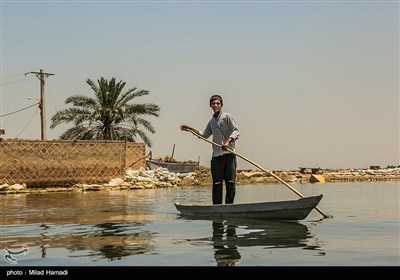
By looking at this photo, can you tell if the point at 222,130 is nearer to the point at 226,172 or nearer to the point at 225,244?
the point at 226,172

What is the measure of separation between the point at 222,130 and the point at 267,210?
1.96 meters

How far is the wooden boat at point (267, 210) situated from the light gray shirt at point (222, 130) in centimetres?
112

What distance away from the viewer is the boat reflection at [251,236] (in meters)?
5.18

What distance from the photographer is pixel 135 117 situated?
33.4m

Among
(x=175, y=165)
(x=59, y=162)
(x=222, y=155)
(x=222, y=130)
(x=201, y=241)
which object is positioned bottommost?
(x=201, y=241)

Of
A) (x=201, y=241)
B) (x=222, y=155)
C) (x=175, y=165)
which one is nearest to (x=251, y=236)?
(x=201, y=241)

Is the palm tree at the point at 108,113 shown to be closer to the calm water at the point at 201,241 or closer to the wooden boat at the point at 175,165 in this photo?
the wooden boat at the point at 175,165

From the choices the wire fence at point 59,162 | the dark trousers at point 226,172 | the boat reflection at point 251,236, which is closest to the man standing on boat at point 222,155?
the dark trousers at point 226,172

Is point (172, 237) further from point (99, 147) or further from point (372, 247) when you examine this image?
point (99, 147)

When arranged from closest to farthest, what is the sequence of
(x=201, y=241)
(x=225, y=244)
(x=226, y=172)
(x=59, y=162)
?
1. (x=225, y=244)
2. (x=201, y=241)
3. (x=226, y=172)
4. (x=59, y=162)

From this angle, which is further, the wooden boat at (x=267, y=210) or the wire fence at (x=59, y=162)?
the wire fence at (x=59, y=162)

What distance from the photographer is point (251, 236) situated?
6.41 metres

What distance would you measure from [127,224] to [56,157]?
16.5 meters
